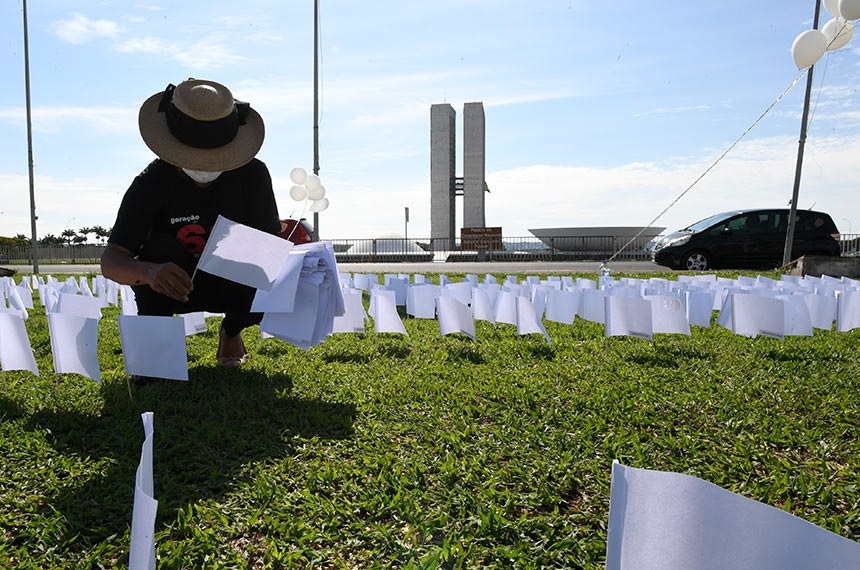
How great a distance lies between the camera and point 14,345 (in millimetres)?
2869

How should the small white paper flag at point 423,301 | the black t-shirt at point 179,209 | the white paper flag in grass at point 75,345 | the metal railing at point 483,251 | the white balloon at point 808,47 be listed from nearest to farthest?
the white paper flag in grass at point 75,345 < the black t-shirt at point 179,209 < the small white paper flag at point 423,301 < the white balloon at point 808,47 < the metal railing at point 483,251

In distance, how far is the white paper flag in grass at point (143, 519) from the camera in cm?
105

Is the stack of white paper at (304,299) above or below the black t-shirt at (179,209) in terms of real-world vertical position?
below

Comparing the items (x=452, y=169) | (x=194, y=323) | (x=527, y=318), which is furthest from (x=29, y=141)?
(x=452, y=169)

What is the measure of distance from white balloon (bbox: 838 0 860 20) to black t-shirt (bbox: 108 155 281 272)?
17.2 ft

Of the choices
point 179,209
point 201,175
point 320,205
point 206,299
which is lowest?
point 206,299

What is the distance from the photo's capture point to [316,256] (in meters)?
2.90

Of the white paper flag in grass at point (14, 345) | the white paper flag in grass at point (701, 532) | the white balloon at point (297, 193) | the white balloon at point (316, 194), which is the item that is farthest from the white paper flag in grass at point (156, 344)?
the white balloon at point (297, 193)

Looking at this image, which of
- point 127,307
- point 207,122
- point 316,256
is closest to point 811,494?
point 316,256

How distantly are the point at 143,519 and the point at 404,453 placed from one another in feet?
3.97

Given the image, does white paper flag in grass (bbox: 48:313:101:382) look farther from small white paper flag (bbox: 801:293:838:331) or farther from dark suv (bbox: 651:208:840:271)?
dark suv (bbox: 651:208:840:271)

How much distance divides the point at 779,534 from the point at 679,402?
2.04 metres

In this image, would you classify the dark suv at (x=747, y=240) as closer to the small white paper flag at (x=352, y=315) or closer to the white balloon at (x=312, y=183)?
the white balloon at (x=312, y=183)

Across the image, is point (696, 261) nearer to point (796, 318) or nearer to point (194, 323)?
point (796, 318)
